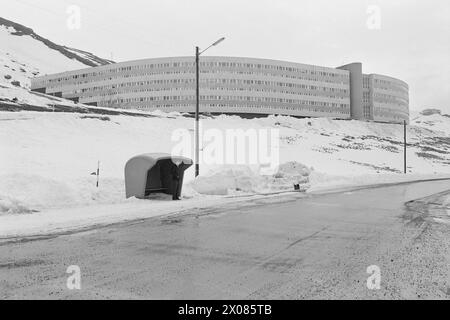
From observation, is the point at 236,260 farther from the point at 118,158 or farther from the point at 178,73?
the point at 178,73

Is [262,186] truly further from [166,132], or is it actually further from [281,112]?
[281,112]

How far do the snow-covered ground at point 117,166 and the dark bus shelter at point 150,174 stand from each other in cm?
57

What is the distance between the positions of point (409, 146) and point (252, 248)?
82364 millimetres

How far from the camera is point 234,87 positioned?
9450cm

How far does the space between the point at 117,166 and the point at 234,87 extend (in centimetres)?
7035

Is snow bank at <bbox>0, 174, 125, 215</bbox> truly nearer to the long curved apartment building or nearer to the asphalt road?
the asphalt road

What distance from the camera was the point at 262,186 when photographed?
2306 cm

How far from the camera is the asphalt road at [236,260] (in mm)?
4547
